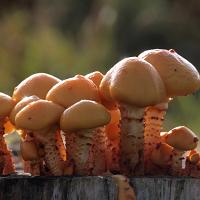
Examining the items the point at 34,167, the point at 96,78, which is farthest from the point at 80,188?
the point at 96,78

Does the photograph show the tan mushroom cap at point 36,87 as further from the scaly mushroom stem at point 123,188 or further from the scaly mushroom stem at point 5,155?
the scaly mushroom stem at point 123,188

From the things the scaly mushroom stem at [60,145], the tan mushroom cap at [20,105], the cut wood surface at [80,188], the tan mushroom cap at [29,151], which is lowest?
the cut wood surface at [80,188]

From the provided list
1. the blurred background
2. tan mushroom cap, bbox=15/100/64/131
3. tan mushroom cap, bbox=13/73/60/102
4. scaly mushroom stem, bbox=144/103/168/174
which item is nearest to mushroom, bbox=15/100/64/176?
tan mushroom cap, bbox=15/100/64/131

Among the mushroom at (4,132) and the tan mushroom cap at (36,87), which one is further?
the tan mushroom cap at (36,87)

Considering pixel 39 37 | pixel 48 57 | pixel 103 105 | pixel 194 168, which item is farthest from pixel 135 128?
pixel 39 37

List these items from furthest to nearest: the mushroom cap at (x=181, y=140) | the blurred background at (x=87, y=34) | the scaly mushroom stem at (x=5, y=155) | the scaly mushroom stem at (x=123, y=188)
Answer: the blurred background at (x=87, y=34), the scaly mushroom stem at (x=5, y=155), the mushroom cap at (x=181, y=140), the scaly mushroom stem at (x=123, y=188)

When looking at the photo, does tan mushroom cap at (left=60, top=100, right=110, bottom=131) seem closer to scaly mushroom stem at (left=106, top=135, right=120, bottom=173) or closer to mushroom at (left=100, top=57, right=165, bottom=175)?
mushroom at (left=100, top=57, right=165, bottom=175)

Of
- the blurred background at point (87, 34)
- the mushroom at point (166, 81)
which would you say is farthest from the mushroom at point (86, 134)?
the blurred background at point (87, 34)
